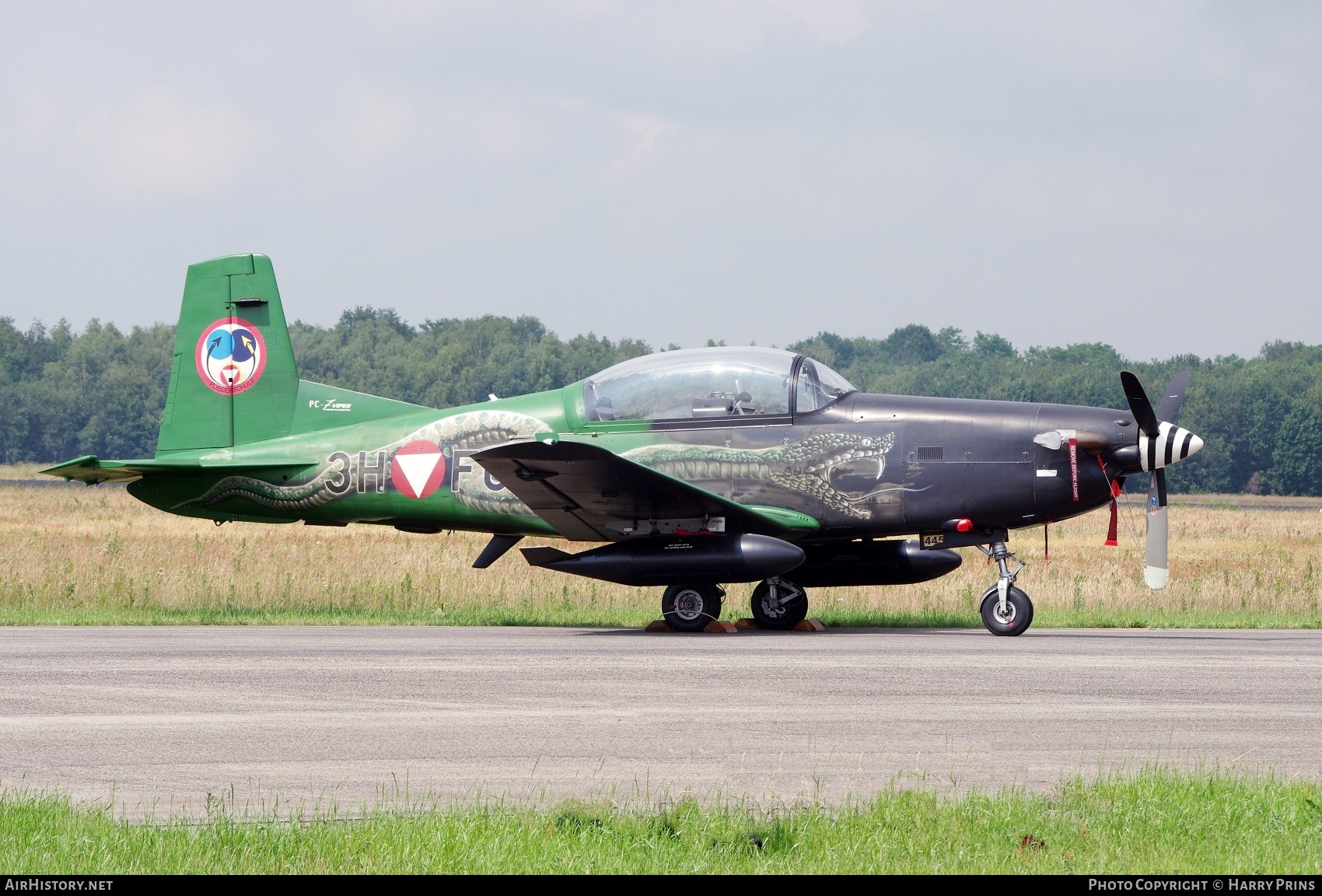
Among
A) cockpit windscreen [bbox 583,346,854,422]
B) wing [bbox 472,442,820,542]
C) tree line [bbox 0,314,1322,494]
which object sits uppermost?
tree line [bbox 0,314,1322,494]

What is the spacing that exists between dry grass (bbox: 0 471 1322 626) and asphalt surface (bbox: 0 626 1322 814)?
308cm

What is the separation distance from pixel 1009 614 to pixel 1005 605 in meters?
0.09

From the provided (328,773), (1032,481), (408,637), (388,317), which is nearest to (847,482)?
(1032,481)

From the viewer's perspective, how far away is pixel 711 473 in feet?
44.4

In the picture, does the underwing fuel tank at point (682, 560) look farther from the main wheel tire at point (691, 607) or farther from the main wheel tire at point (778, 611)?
the main wheel tire at point (778, 611)

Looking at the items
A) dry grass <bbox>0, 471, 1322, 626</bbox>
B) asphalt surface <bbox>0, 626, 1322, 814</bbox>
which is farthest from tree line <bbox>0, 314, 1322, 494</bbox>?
asphalt surface <bbox>0, 626, 1322, 814</bbox>

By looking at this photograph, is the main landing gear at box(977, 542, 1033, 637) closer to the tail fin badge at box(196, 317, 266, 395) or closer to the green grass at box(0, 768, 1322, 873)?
the green grass at box(0, 768, 1322, 873)

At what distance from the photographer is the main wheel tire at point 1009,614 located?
12.9m

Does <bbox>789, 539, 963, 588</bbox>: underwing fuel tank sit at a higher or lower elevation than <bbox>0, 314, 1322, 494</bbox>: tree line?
lower

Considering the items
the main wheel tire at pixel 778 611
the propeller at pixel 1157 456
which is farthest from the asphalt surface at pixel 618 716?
the main wheel tire at pixel 778 611

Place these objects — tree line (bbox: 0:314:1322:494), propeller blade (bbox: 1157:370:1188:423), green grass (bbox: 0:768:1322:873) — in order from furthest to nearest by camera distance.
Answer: tree line (bbox: 0:314:1322:494) < propeller blade (bbox: 1157:370:1188:423) < green grass (bbox: 0:768:1322:873)

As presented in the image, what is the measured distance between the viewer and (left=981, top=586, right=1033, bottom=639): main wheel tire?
1288cm

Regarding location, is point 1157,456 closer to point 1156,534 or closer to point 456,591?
point 1156,534

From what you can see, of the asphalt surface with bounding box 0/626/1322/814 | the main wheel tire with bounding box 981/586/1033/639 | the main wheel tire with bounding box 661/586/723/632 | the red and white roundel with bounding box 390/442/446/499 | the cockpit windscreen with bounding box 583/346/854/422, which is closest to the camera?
the asphalt surface with bounding box 0/626/1322/814
